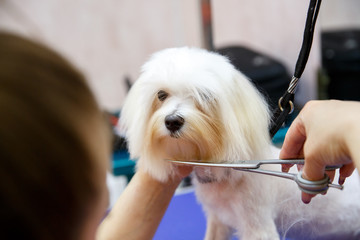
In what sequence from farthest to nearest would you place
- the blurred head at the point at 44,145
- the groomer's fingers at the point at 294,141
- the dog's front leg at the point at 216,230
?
1. the dog's front leg at the point at 216,230
2. the groomer's fingers at the point at 294,141
3. the blurred head at the point at 44,145

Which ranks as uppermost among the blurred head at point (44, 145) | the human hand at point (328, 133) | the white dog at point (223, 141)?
the blurred head at point (44, 145)

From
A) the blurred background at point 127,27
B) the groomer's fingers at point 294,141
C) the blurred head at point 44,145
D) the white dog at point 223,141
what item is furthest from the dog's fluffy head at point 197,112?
the blurred background at point 127,27

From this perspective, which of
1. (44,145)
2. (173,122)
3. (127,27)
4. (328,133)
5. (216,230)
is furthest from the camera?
(127,27)

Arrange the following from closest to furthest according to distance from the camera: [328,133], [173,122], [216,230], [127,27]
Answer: [328,133] < [173,122] < [216,230] < [127,27]

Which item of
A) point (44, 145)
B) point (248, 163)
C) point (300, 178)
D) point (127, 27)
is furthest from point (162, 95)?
point (127, 27)

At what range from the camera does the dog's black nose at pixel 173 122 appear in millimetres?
753

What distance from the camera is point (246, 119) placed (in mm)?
773

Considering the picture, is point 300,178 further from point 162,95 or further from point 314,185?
point 162,95

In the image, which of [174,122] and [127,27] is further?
[127,27]

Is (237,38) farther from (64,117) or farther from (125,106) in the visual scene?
(64,117)

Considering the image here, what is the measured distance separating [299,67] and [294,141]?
143 mm

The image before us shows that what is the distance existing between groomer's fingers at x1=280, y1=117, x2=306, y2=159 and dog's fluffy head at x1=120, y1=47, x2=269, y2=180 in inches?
4.9

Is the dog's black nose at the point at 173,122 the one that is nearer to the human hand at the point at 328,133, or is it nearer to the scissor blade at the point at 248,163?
the scissor blade at the point at 248,163

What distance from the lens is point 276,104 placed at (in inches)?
31.5
